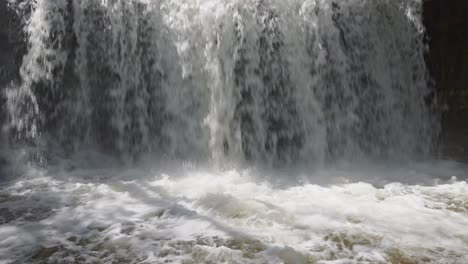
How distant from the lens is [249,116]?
6.01 meters

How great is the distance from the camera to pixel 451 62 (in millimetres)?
6148

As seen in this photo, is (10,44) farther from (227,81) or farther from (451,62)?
(451,62)

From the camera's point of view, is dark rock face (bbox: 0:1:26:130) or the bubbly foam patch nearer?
the bubbly foam patch

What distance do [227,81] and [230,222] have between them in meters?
2.67

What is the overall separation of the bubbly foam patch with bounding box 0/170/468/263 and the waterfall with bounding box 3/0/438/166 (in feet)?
3.39

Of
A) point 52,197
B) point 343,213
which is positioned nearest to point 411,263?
point 343,213

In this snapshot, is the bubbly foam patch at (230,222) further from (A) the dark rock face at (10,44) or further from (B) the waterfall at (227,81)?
(A) the dark rock face at (10,44)

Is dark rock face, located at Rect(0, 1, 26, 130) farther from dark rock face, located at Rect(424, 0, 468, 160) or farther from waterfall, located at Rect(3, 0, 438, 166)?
dark rock face, located at Rect(424, 0, 468, 160)

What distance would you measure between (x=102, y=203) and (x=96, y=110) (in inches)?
88.7

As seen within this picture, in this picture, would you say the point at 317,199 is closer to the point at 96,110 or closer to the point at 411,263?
the point at 411,263

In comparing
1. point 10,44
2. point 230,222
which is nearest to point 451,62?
point 230,222

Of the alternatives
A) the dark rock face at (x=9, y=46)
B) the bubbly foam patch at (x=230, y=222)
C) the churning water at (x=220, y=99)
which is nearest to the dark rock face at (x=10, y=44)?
the dark rock face at (x=9, y=46)

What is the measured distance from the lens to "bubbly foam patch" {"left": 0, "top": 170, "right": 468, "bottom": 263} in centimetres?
328

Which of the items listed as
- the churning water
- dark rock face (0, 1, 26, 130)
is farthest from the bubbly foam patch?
dark rock face (0, 1, 26, 130)
